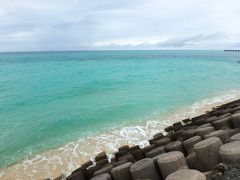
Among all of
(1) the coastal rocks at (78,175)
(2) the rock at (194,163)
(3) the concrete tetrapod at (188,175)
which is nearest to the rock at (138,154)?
(1) the coastal rocks at (78,175)

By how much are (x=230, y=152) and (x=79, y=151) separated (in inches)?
234

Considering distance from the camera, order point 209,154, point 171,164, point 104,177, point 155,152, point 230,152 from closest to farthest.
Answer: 1. point 230,152
2. point 171,164
3. point 209,154
4. point 104,177
5. point 155,152

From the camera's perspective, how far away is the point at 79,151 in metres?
9.49

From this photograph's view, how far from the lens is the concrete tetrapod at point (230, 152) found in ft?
14.6

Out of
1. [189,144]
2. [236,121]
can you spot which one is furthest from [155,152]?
[236,121]

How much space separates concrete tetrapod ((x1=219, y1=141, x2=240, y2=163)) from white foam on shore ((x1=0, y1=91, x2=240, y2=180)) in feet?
15.3

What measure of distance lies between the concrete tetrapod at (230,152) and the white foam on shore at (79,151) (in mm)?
4679

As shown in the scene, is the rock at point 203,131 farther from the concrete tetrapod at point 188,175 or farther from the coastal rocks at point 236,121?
the concrete tetrapod at point 188,175

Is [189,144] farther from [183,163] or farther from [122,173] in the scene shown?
[122,173]

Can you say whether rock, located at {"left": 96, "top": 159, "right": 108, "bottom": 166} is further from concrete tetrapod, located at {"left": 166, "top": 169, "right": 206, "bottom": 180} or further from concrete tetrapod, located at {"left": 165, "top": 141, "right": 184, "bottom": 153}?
concrete tetrapod, located at {"left": 166, "top": 169, "right": 206, "bottom": 180}

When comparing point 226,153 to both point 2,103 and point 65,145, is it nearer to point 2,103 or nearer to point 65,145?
point 65,145

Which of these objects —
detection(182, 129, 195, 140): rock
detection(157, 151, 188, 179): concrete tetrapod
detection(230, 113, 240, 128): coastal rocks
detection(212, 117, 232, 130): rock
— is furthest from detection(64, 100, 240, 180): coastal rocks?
detection(230, 113, 240, 128): coastal rocks

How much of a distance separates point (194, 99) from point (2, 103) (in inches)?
482

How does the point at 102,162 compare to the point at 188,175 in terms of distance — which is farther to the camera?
the point at 102,162
